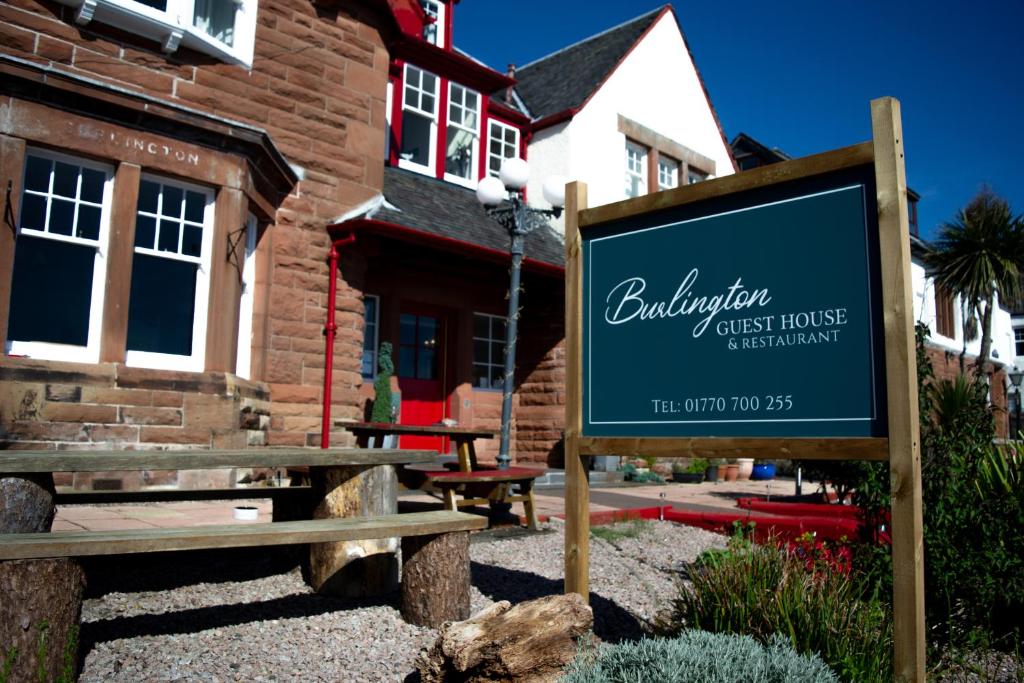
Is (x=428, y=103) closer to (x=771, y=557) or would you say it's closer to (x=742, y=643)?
(x=771, y=557)

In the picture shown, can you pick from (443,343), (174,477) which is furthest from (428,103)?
(174,477)

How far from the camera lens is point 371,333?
12.4 metres

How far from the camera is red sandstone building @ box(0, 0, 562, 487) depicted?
7574 millimetres

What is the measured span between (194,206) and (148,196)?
488 mm

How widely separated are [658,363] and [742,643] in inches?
52.1

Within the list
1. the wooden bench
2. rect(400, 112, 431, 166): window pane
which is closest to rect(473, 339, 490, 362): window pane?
rect(400, 112, 431, 166): window pane

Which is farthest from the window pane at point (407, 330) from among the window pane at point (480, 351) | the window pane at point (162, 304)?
the window pane at point (162, 304)

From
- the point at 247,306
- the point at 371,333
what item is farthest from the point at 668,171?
the point at 247,306

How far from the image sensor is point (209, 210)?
873 cm

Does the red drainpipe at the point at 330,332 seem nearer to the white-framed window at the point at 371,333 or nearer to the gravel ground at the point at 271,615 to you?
the white-framed window at the point at 371,333

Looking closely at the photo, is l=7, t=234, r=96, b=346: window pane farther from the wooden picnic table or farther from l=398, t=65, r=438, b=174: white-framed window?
l=398, t=65, r=438, b=174: white-framed window

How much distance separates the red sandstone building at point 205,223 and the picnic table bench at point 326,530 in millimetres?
3801

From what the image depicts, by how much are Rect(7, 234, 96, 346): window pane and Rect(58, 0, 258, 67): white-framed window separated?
7.70ft

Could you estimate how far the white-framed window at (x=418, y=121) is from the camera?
13.4 meters
